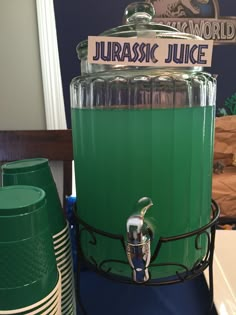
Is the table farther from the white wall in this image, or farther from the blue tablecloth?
the white wall

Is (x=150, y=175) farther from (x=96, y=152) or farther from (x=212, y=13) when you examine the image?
(x=212, y=13)

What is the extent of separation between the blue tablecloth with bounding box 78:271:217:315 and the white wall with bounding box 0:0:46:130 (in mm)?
1225

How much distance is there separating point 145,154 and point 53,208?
140mm

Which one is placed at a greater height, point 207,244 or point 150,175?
point 150,175

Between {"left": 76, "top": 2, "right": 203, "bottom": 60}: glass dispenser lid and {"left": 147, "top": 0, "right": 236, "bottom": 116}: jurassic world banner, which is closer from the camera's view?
{"left": 76, "top": 2, "right": 203, "bottom": 60}: glass dispenser lid

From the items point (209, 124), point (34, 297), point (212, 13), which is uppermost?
point (212, 13)

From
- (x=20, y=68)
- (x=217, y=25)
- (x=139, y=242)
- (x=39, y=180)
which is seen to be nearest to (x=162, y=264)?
(x=139, y=242)

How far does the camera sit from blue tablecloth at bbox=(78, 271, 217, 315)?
0.47 metres

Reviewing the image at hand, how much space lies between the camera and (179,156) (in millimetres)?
390

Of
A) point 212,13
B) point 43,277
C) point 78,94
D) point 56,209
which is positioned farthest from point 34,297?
point 212,13

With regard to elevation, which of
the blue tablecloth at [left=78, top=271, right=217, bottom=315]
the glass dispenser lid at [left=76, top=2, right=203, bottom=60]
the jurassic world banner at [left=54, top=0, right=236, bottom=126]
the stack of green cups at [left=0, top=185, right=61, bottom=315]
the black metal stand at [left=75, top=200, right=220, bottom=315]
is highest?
the jurassic world banner at [left=54, top=0, right=236, bottom=126]

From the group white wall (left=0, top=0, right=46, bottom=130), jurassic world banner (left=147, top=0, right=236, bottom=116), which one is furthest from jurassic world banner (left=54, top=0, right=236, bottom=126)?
white wall (left=0, top=0, right=46, bottom=130)

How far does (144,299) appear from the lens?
Result: 0.50 meters

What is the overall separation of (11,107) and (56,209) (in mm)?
1308
